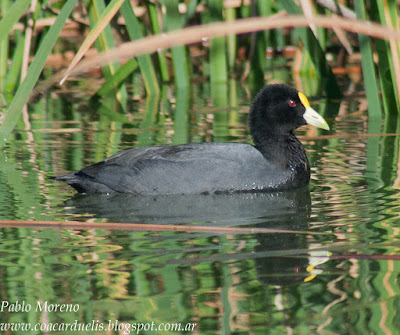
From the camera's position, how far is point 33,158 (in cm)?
706

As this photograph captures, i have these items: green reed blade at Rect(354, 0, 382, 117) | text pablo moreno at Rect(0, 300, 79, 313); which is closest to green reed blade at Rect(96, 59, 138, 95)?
green reed blade at Rect(354, 0, 382, 117)

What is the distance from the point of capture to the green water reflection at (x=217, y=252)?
138 inches

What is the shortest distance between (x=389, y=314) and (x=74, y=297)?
1339 mm

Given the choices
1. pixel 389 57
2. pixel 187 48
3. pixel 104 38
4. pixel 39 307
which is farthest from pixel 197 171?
pixel 187 48

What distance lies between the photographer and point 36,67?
523 cm

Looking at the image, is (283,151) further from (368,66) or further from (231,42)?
(231,42)

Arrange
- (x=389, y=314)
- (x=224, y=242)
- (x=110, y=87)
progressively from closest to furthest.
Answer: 1. (x=389, y=314)
2. (x=224, y=242)
3. (x=110, y=87)

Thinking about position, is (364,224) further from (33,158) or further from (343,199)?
(33,158)

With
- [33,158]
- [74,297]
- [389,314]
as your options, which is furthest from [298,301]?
[33,158]

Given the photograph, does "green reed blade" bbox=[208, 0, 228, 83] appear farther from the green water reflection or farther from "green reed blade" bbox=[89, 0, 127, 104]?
the green water reflection

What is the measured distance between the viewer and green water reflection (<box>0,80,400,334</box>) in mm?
3516

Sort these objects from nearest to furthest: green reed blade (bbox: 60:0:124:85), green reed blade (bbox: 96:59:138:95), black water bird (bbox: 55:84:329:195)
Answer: green reed blade (bbox: 60:0:124:85), black water bird (bbox: 55:84:329:195), green reed blade (bbox: 96:59:138:95)

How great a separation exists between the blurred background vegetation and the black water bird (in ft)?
2.84

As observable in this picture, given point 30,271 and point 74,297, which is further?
point 30,271
